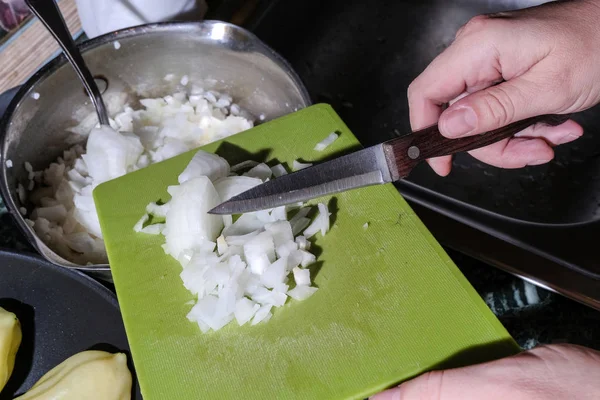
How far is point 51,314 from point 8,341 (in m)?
0.10

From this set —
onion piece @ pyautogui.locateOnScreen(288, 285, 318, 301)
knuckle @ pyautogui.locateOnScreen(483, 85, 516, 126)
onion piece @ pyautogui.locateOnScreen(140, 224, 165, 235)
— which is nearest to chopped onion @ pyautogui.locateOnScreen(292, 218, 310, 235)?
onion piece @ pyautogui.locateOnScreen(288, 285, 318, 301)

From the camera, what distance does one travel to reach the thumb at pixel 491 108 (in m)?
0.85

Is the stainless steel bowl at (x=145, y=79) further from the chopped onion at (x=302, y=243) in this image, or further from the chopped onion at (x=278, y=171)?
the chopped onion at (x=302, y=243)

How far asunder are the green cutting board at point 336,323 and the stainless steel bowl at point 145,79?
34 centimetres

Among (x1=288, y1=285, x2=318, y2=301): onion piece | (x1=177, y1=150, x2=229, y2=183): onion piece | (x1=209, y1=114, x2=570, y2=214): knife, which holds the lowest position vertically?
(x1=288, y1=285, x2=318, y2=301): onion piece

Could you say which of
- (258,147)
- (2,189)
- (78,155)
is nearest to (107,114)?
(78,155)

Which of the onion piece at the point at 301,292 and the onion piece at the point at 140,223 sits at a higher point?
the onion piece at the point at 140,223

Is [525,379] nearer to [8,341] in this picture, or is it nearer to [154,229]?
[154,229]

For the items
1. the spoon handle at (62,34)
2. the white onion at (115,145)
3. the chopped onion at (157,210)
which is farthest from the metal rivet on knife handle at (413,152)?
the spoon handle at (62,34)

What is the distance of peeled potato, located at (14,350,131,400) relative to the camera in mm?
878

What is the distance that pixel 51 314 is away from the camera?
1.02m

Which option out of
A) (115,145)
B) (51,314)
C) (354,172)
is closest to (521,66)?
(354,172)

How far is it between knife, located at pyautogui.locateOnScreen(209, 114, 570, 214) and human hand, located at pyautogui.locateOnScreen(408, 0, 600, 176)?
35 millimetres

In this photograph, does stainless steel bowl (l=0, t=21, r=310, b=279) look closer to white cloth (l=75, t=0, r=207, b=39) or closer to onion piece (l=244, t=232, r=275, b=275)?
white cloth (l=75, t=0, r=207, b=39)
